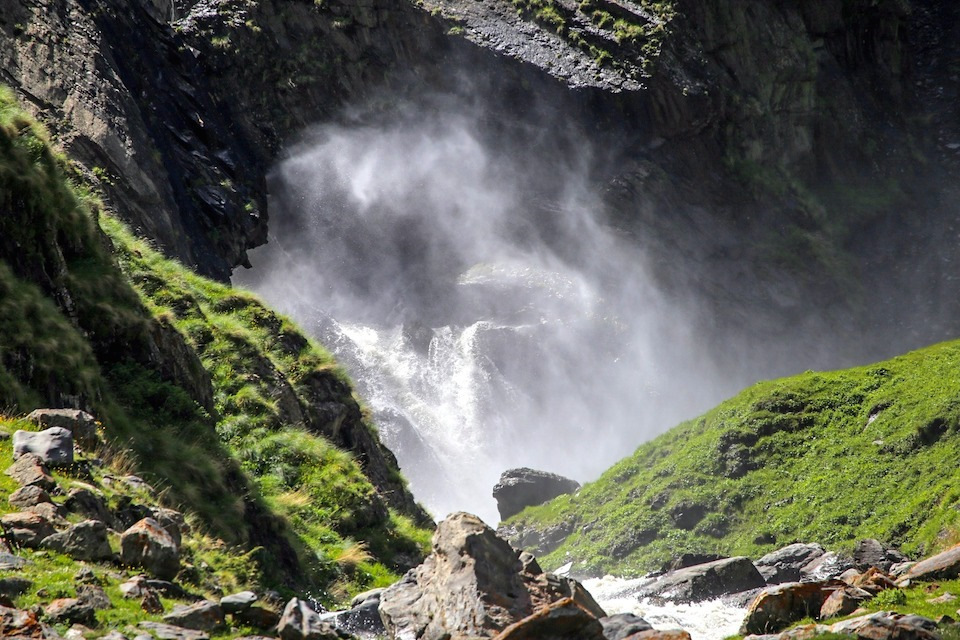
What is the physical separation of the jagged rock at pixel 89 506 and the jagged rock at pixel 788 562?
24665 mm

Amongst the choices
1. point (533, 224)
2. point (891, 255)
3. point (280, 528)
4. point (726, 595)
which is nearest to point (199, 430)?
point (280, 528)

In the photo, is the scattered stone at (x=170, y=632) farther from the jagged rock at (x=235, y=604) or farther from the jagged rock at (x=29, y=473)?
the jagged rock at (x=29, y=473)

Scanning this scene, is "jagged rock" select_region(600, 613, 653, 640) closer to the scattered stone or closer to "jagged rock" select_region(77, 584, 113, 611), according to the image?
the scattered stone

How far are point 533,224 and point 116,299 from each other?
6627 centimetres

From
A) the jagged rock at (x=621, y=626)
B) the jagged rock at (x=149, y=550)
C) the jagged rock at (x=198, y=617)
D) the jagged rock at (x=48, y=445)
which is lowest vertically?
the jagged rock at (x=621, y=626)

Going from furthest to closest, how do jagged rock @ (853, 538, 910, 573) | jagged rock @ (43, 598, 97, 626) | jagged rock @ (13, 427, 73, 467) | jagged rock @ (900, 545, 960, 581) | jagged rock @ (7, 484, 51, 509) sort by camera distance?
jagged rock @ (853, 538, 910, 573) → jagged rock @ (900, 545, 960, 581) → jagged rock @ (13, 427, 73, 467) → jagged rock @ (7, 484, 51, 509) → jagged rock @ (43, 598, 97, 626)

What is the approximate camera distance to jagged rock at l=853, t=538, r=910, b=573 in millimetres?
25703

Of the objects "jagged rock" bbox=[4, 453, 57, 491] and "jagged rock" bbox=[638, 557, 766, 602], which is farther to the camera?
"jagged rock" bbox=[638, 557, 766, 602]

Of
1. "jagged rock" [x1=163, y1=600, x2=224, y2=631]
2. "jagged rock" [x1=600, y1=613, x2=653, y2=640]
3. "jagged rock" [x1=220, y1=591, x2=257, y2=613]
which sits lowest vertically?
"jagged rock" [x1=600, y1=613, x2=653, y2=640]

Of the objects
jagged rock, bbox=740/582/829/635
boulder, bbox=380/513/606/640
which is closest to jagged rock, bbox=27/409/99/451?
boulder, bbox=380/513/606/640

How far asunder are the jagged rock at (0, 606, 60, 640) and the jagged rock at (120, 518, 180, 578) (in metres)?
2.05

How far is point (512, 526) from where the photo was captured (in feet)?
187

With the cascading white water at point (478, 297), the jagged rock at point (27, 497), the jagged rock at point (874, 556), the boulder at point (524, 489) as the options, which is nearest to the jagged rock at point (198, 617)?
the jagged rock at point (27, 497)

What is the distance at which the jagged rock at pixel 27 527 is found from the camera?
28.6 ft
